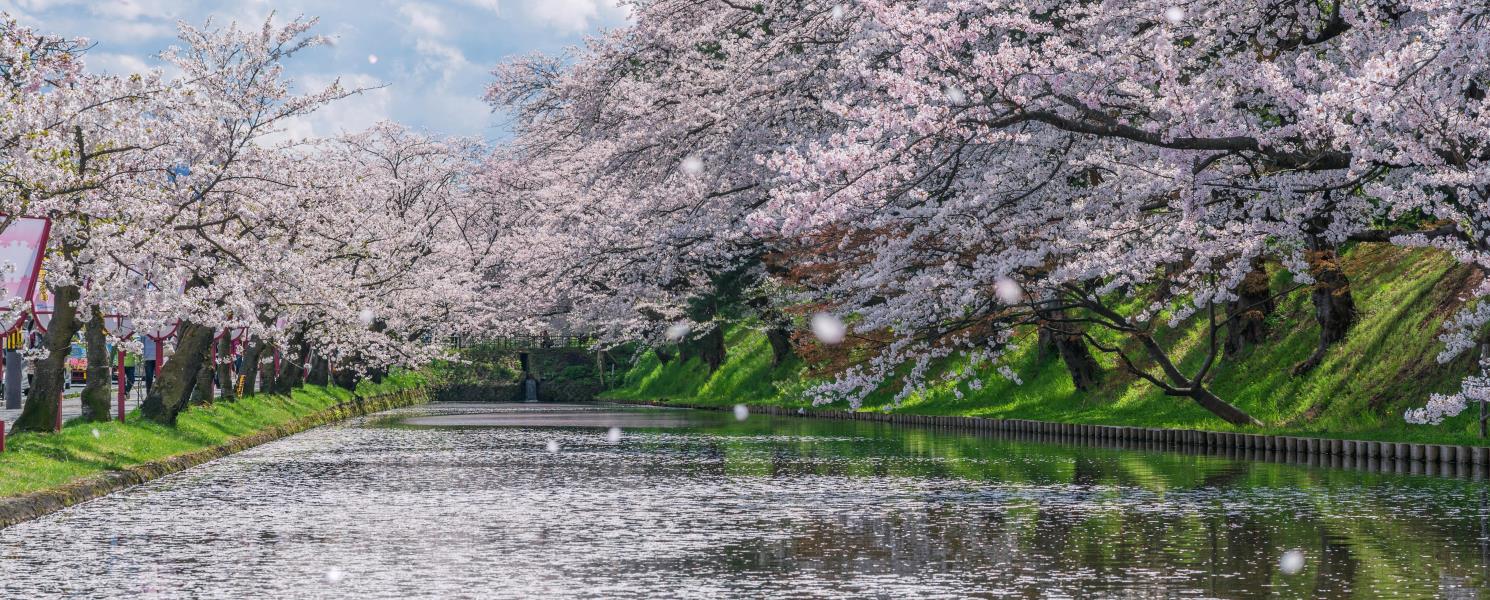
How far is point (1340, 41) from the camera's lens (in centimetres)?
2108

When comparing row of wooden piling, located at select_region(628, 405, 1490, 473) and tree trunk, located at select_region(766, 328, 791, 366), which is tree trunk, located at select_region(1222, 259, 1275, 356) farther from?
tree trunk, located at select_region(766, 328, 791, 366)

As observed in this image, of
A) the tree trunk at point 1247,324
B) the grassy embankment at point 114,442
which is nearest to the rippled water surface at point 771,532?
the grassy embankment at point 114,442

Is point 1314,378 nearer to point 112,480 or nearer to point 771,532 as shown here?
point 771,532

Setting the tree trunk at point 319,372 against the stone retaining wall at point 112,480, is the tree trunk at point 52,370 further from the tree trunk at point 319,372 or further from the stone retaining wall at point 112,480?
the tree trunk at point 319,372

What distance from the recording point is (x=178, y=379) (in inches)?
1232

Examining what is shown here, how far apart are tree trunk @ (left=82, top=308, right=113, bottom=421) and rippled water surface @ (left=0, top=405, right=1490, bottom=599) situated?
3.92 metres

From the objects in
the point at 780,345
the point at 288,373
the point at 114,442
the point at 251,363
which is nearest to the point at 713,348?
the point at 780,345

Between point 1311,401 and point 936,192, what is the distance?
10.5 meters

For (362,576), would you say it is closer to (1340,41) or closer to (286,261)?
(1340,41)

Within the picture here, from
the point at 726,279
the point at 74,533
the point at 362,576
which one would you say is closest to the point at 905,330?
the point at 74,533

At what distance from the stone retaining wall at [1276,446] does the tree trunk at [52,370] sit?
681 inches

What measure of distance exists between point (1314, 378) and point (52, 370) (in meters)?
21.8

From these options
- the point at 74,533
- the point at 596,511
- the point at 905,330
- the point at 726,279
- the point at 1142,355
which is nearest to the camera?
the point at 74,533

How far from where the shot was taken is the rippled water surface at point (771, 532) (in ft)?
38.1
